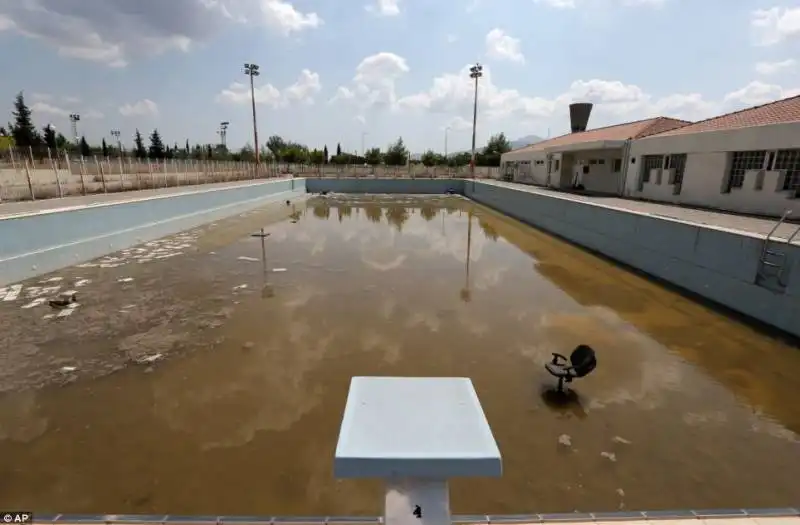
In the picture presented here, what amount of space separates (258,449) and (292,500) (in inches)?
31.3

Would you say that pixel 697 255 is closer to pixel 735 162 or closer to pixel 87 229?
pixel 735 162

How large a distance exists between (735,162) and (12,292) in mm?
20746

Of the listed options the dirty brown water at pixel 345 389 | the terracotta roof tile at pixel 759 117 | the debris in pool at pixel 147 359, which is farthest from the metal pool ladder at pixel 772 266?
the debris in pool at pixel 147 359

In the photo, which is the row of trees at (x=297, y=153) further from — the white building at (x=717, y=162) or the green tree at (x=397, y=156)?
the white building at (x=717, y=162)

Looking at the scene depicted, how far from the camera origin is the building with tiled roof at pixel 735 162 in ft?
40.9

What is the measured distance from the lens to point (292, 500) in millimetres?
3465

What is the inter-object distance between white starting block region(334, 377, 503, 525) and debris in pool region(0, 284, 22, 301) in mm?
9991

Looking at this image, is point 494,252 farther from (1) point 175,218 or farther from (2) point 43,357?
(1) point 175,218

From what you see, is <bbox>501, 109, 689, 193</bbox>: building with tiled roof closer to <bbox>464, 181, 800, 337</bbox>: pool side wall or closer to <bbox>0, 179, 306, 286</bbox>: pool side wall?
<bbox>464, 181, 800, 337</bbox>: pool side wall

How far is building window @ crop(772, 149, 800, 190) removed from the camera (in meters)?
12.3

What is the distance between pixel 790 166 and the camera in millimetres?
12500

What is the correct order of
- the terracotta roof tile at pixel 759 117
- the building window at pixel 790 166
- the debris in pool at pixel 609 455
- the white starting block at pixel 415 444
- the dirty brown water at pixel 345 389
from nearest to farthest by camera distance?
the white starting block at pixel 415 444 → the dirty brown water at pixel 345 389 → the debris in pool at pixel 609 455 → the building window at pixel 790 166 → the terracotta roof tile at pixel 759 117

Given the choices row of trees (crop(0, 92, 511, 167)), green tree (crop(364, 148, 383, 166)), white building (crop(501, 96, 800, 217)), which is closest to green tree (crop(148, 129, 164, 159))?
row of trees (crop(0, 92, 511, 167))

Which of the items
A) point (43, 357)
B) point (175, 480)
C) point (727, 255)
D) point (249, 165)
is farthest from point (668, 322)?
point (249, 165)
